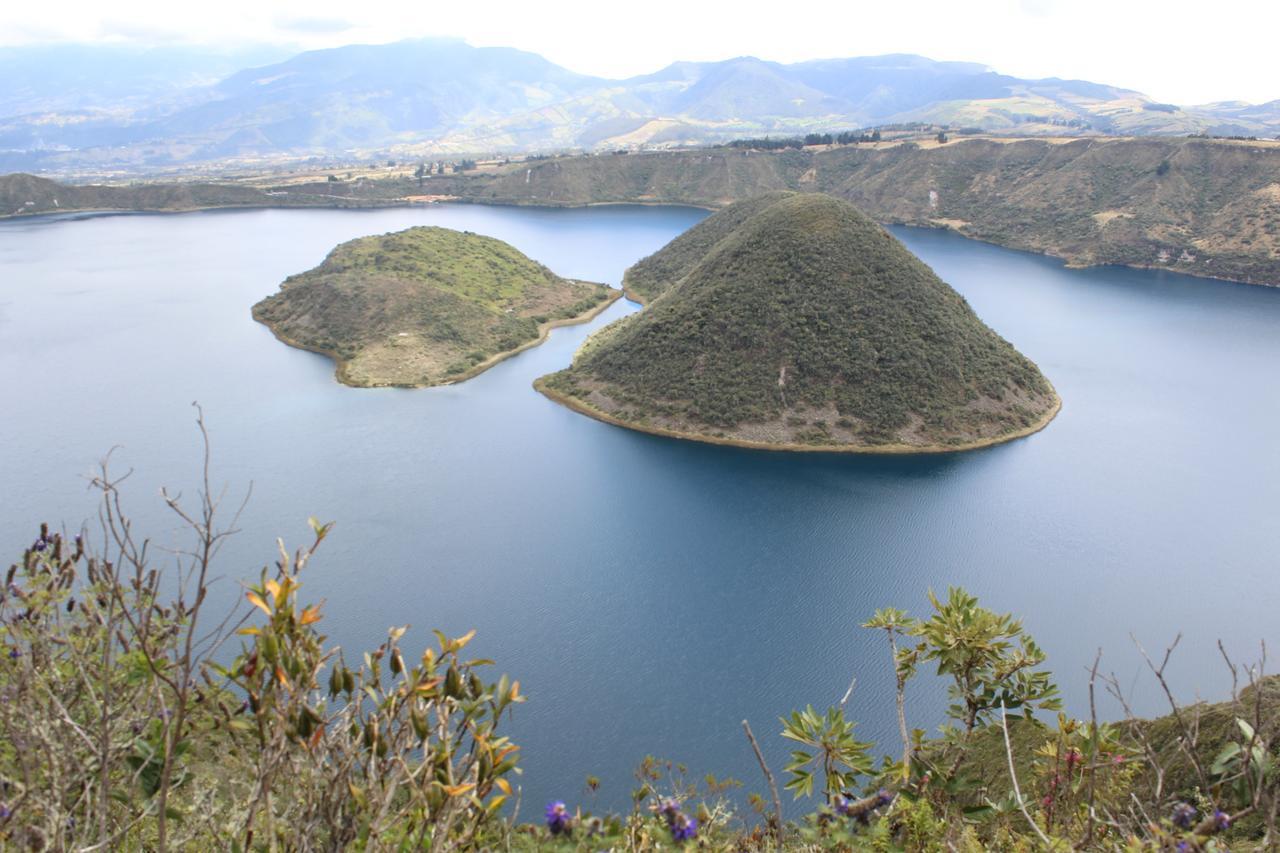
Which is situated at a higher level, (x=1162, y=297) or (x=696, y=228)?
(x=696, y=228)

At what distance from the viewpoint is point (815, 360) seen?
50750mm

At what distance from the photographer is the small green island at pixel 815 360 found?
1892 inches

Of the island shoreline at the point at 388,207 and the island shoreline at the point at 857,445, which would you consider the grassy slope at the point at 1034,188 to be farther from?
the island shoreline at the point at 857,445

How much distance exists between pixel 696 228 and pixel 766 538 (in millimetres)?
61913

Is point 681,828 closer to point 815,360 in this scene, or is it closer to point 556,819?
point 556,819

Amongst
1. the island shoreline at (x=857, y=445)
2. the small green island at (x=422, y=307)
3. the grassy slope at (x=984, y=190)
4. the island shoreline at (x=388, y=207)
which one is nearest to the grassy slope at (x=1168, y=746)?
the island shoreline at (x=857, y=445)

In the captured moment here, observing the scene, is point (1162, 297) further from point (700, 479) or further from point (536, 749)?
point (536, 749)

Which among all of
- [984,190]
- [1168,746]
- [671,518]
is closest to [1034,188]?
[984,190]

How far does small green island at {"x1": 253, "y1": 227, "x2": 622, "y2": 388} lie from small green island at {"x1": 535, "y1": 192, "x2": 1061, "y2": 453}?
10760mm

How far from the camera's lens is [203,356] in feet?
206

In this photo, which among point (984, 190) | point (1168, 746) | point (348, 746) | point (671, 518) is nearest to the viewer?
point (348, 746)

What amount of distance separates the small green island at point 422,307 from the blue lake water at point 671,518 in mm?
3358

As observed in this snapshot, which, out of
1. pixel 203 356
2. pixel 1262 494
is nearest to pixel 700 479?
pixel 1262 494

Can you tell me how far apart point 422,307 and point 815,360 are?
37725mm
